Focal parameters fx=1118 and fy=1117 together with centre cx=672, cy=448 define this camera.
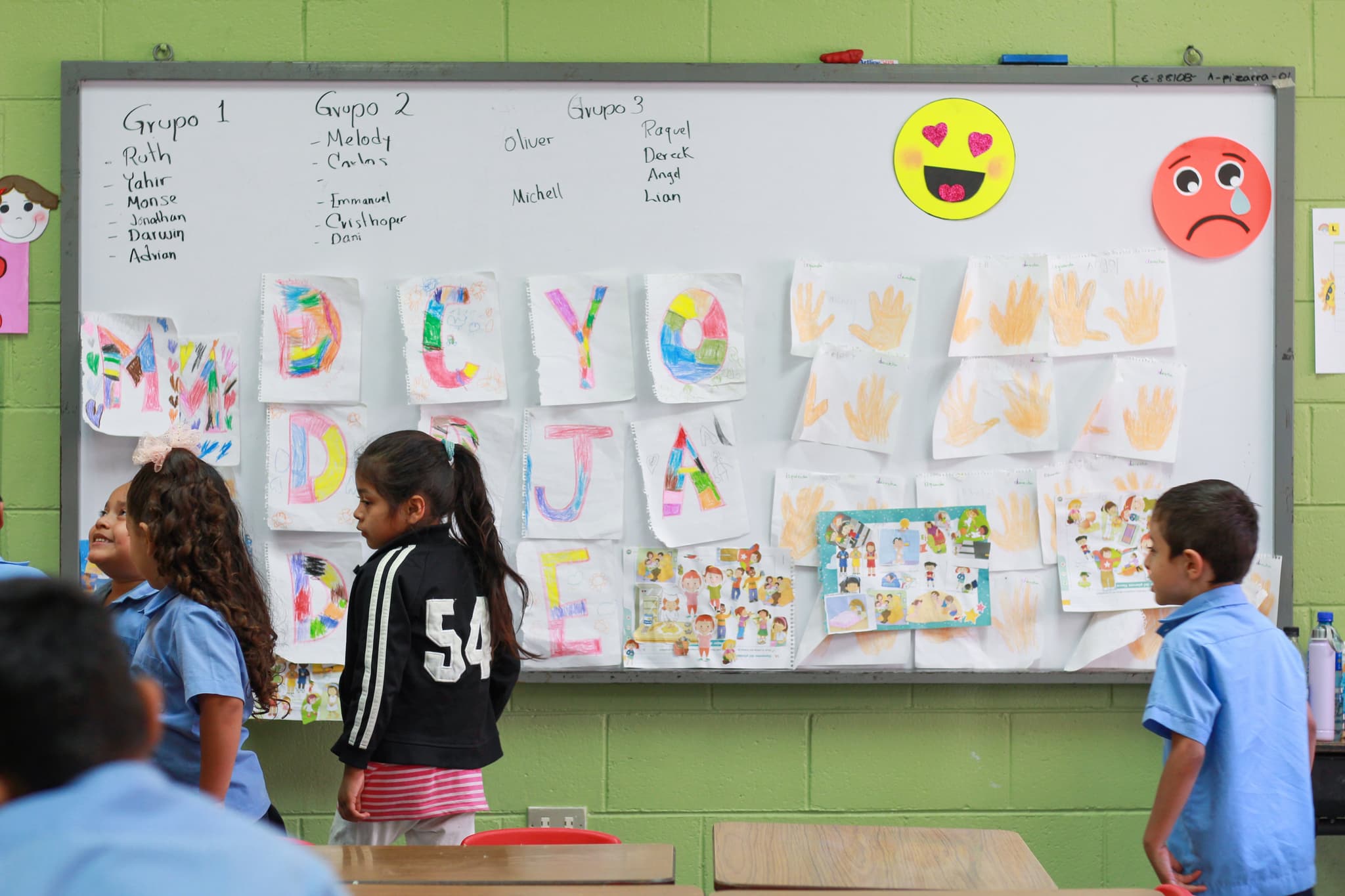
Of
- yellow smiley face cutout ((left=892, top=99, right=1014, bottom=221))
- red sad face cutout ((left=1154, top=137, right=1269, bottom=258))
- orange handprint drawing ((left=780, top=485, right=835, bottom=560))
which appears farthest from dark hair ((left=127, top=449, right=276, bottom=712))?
red sad face cutout ((left=1154, top=137, right=1269, bottom=258))

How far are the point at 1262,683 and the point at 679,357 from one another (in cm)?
127

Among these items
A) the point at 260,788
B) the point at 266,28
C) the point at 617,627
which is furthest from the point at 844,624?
the point at 266,28

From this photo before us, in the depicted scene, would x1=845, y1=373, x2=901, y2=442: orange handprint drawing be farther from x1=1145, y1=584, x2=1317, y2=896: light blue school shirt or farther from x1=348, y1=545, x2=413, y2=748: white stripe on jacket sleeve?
x1=348, y1=545, x2=413, y2=748: white stripe on jacket sleeve

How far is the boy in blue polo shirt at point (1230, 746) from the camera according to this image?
1.70 meters

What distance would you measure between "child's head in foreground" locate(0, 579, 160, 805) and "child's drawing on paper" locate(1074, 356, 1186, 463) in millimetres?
2174

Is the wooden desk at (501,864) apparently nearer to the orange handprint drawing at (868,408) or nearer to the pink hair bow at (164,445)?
the pink hair bow at (164,445)

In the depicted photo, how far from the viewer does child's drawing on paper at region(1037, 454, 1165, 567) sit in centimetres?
244

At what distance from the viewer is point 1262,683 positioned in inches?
68.6

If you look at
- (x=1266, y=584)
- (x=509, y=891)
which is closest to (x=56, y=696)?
(x=509, y=891)

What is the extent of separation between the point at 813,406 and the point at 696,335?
0.30 meters

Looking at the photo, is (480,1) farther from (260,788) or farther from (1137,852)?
(1137,852)

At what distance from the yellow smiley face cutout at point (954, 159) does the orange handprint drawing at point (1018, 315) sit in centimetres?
20

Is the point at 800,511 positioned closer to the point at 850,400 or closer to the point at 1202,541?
the point at 850,400

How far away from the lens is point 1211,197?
8.09ft
